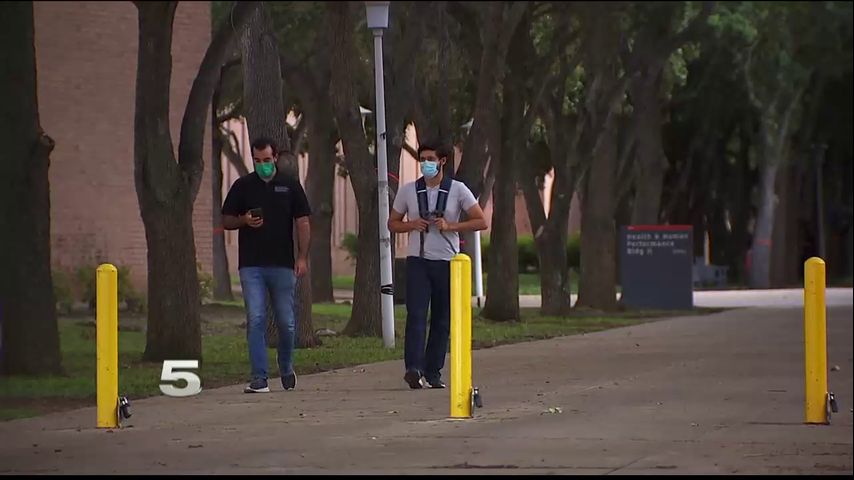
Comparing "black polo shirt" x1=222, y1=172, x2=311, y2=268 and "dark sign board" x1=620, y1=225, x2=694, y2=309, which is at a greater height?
"black polo shirt" x1=222, y1=172, x2=311, y2=268

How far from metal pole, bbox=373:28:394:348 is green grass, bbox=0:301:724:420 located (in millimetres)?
348

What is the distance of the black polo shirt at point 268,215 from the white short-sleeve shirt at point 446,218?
32.9 inches

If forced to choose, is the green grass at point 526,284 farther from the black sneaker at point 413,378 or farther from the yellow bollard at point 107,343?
the yellow bollard at point 107,343

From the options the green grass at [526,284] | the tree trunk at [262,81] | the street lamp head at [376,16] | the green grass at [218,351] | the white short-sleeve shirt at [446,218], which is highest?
the street lamp head at [376,16]

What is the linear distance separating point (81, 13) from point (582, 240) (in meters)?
9.79

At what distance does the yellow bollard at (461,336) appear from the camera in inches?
468

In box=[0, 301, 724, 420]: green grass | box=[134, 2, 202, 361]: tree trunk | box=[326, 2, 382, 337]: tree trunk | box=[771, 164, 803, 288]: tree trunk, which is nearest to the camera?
box=[0, 301, 724, 420]: green grass

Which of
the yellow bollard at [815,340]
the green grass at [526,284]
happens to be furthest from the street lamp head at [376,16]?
the green grass at [526,284]

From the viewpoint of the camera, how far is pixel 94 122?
107 ft

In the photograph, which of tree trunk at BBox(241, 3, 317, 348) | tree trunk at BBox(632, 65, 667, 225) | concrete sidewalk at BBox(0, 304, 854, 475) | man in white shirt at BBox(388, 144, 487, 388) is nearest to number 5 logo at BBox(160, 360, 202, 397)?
concrete sidewalk at BBox(0, 304, 854, 475)

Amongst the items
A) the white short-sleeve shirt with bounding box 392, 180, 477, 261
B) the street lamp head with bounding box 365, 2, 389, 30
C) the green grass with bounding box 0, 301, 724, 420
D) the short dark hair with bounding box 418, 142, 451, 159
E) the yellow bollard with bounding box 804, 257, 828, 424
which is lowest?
the green grass with bounding box 0, 301, 724, 420

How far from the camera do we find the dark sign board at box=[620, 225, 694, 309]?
34.9 m

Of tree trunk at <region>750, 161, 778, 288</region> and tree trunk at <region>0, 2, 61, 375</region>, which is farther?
tree trunk at <region>750, 161, 778, 288</region>

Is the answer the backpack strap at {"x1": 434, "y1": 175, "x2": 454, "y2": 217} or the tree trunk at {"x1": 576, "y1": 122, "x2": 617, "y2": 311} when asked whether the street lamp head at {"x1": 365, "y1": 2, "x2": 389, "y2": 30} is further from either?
the tree trunk at {"x1": 576, "y1": 122, "x2": 617, "y2": 311}
